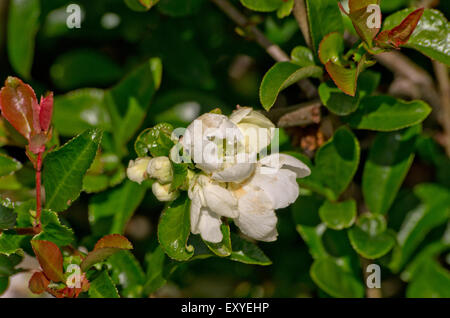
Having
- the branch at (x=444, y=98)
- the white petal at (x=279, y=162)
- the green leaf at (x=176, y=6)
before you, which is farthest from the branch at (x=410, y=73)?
the white petal at (x=279, y=162)

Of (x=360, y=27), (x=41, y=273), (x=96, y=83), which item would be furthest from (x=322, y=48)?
(x=96, y=83)

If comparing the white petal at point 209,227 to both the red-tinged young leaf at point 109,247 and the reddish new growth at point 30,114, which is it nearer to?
the red-tinged young leaf at point 109,247

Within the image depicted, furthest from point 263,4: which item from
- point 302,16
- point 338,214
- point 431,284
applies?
point 431,284

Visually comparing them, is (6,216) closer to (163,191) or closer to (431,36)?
(163,191)

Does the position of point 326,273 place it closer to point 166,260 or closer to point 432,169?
point 166,260

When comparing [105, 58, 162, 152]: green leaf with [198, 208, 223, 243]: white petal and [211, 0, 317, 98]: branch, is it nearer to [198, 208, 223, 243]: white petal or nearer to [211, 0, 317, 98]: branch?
[211, 0, 317, 98]: branch

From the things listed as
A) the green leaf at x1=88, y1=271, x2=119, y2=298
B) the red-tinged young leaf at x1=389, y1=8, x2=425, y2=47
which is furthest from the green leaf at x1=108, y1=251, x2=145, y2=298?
the red-tinged young leaf at x1=389, y1=8, x2=425, y2=47
